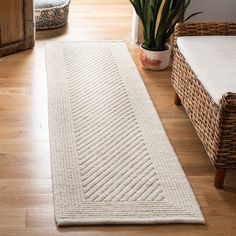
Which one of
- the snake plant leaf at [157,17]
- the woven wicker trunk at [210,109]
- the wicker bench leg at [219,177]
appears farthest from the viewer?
the snake plant leaf at [157,17]

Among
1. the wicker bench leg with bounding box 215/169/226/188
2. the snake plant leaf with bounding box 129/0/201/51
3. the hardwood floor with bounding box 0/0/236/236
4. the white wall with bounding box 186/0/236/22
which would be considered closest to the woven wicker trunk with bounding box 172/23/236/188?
the wicker bench leg with bounding box 215/169/226/188

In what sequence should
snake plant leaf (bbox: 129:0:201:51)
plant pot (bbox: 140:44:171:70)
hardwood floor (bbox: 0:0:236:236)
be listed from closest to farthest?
hardwood floor (bbox: 0:0:236:236) < snake plant leaf (bbox: 129:0:201:51) < plant pot (bbox: 140:44:171:70)

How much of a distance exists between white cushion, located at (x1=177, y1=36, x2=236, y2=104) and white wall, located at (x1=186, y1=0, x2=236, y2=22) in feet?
2.45

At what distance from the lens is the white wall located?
135 inches

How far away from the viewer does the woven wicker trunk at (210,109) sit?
2090 millimetres

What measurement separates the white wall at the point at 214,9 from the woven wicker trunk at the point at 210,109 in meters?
0.67

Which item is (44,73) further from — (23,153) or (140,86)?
(23,153)

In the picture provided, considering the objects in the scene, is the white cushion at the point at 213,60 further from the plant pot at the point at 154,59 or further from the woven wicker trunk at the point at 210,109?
the plant pot at the point at 154,59

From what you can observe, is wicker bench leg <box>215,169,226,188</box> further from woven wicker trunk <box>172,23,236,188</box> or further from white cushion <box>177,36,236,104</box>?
white cushion <box>177,36,236,104</box>

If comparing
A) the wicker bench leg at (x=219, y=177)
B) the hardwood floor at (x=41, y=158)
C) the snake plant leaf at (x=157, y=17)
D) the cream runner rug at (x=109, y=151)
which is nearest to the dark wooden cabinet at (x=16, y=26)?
the hardwood floor at (x=41, y=158)

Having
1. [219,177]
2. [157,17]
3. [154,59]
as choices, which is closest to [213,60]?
[219,177]

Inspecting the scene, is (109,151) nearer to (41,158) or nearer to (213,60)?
(41,158)

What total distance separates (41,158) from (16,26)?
4.26 feet

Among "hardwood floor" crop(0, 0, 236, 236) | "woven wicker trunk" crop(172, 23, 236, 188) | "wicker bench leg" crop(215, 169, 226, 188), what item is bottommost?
"hardwood floor" crop(0, 0, 236, 236)
